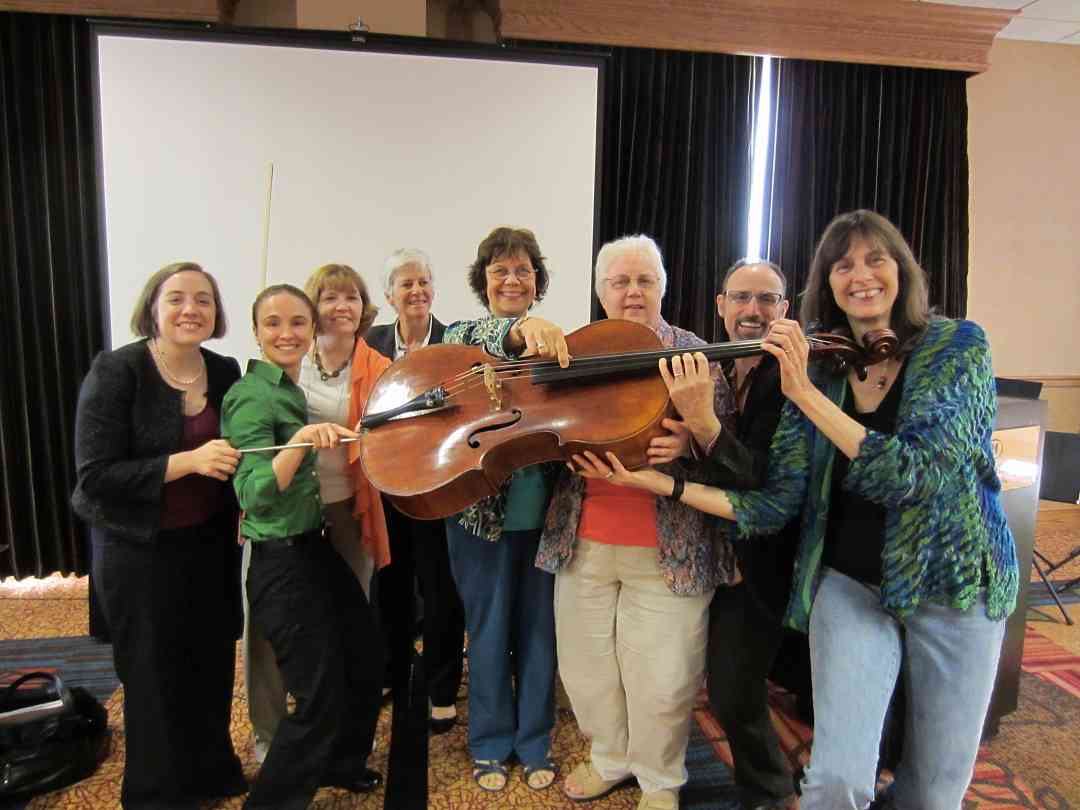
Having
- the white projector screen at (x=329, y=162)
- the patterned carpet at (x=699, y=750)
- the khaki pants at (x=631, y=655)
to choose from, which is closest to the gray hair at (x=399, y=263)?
the white projector screen at (x=329, y=162)

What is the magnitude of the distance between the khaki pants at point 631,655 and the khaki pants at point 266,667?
677 millimetres

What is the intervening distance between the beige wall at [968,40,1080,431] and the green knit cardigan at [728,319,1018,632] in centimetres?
353

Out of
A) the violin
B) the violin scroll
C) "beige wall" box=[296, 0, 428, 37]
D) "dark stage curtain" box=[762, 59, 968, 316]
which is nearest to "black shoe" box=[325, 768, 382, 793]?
the violin

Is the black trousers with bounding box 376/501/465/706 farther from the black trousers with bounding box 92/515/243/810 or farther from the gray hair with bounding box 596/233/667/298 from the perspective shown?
the gray hair with bounding box 596/233/667/298

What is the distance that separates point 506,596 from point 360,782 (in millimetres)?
664

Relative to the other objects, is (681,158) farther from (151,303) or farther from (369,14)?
(151,303)

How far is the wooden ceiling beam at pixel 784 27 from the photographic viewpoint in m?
3.09

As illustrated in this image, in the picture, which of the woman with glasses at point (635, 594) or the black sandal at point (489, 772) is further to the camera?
the black sandal at point (489, 772)

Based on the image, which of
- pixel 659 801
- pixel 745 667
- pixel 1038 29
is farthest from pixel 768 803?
pixel 1038 29

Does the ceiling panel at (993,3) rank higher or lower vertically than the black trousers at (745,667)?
higher

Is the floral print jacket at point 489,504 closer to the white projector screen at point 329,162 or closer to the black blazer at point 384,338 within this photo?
the black blazer at point 384,338

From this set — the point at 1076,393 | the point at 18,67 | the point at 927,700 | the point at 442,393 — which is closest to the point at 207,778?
the point at 442,393

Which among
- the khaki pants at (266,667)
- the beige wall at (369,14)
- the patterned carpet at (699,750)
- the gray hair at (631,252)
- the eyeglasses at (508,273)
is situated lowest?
the patterned carpet at (699,750)

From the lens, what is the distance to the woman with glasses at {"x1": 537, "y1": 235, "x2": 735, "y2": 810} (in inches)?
61.0
